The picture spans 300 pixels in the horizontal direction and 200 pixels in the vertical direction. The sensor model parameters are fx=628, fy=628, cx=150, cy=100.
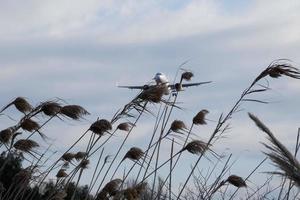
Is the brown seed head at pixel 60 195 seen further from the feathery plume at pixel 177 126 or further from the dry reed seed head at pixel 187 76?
the dry reed seed head at pixel 187 76

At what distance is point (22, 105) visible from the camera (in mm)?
4270

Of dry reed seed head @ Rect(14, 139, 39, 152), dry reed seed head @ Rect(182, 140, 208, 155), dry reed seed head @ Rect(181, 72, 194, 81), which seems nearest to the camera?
dry reed seed head @ Rect(14, 139, 39, 152)

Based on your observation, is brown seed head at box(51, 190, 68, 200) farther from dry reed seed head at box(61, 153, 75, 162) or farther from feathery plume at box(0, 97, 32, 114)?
feathery plume at box(0, 97, 32, 114)

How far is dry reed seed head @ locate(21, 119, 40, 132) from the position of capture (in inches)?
165

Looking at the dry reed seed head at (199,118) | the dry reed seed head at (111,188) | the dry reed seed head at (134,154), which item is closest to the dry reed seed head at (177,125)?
the dry reed seed head at (199,118)

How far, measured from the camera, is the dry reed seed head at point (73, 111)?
3953 mm

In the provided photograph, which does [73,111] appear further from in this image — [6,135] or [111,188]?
[111,188]

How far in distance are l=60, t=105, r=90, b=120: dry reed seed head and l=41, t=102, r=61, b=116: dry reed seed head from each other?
0.03m

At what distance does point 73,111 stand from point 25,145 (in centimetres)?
44

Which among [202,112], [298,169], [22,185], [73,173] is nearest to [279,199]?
[202,112]

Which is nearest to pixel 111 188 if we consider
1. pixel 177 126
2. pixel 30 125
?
pixel 177 126

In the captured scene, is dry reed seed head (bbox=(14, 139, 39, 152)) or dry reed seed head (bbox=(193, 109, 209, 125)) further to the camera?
dry reed seed head (bbox=(193, 109, 209, 125))

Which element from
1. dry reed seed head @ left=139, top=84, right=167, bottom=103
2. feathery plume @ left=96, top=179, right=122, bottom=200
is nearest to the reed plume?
dry reed seed head @ left=139, top=84, right=167, bottom=103

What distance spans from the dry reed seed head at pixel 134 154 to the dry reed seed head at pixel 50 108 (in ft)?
2.60
